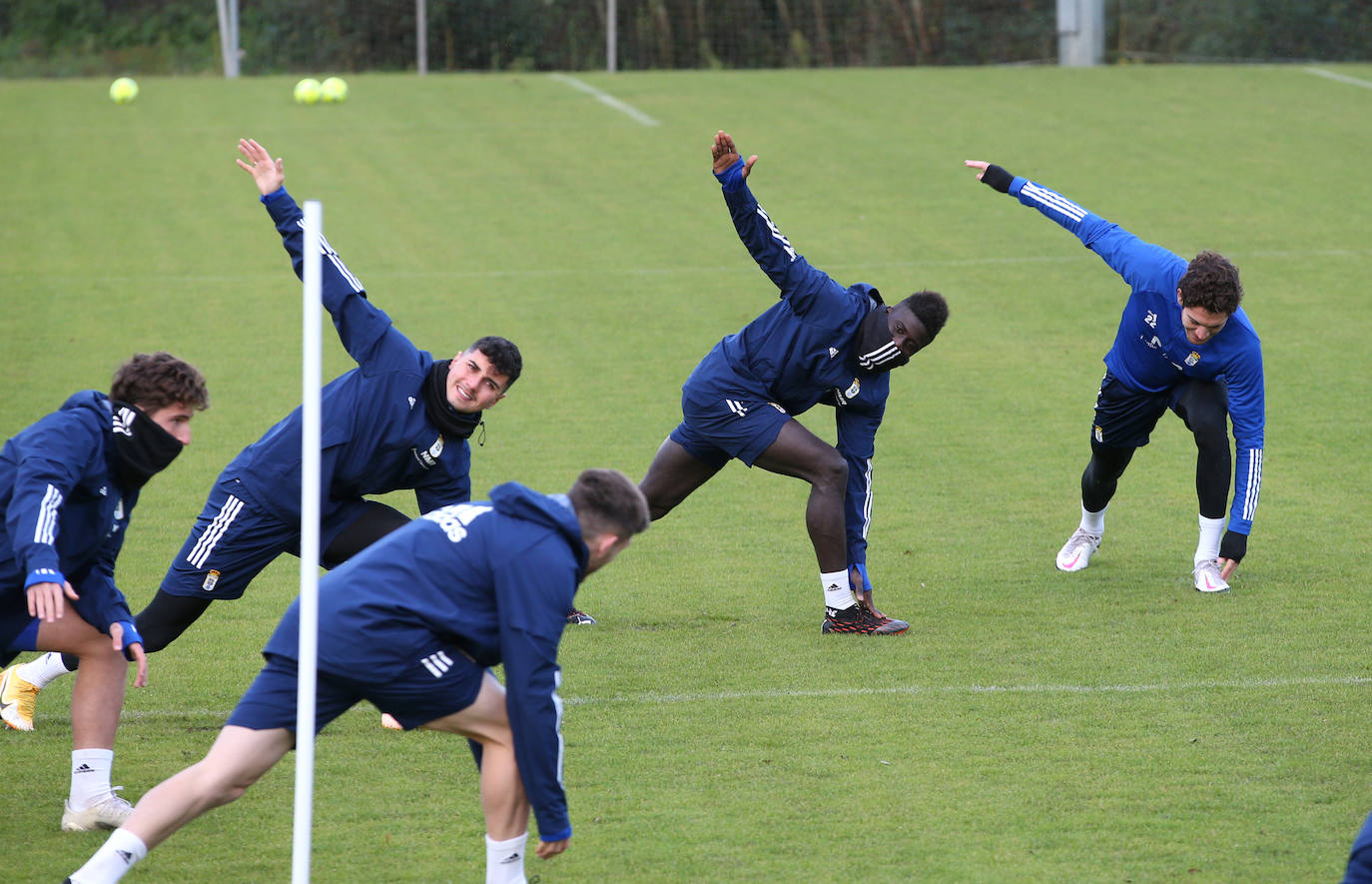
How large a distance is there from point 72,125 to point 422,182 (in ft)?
20.0

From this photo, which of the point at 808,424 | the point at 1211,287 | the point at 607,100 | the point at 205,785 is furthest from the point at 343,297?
the point at 607,100

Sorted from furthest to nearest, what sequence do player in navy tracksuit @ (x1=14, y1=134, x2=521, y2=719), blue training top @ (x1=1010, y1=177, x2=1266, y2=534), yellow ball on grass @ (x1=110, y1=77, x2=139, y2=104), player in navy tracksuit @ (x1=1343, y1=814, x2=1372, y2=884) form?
yellow ball on grass @ (x1=110, y1=77, x2=139, y2=104) → blue training top @ (x1=1010, y1=177, x2=1266, y2=534) → player in navy tracksuit @ (x1=14, y1=134, x2=521, y2=719) → player in navy tracksuit @ (x1=1343, y1=814, x2=1372, y2=884)

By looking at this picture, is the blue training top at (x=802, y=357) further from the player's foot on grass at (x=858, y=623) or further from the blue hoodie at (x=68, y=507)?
the blue hoodie at (x=68, y=507)

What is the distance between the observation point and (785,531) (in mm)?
8922

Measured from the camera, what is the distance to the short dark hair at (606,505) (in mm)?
4004

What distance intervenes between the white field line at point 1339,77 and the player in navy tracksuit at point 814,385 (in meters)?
19.5

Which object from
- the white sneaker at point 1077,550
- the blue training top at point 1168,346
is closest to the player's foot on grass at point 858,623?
the white sneaker at point 1077,550

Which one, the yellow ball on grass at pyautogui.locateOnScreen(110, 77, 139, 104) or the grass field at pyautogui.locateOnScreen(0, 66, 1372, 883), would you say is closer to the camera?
the grass field at pyautogui.locateOnScreen(0, 66, 1372, 883)

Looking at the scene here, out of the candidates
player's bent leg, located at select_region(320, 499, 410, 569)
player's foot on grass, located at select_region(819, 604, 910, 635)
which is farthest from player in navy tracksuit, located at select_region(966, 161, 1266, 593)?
player's bent leg, located at select_region(320, 499, 410, 569)

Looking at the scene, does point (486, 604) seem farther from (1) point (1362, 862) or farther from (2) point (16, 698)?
(2) point (16, 698)

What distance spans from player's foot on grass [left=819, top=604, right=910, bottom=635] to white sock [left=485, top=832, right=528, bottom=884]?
2899 millimetres

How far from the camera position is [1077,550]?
8.08 metres

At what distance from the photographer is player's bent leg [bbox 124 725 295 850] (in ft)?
13.2

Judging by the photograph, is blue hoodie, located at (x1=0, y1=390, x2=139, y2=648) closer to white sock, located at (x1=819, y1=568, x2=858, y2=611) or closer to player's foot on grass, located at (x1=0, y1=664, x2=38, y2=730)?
player's foot on grass, located at (x1=0, y1=664, x2=38, y2=730)
